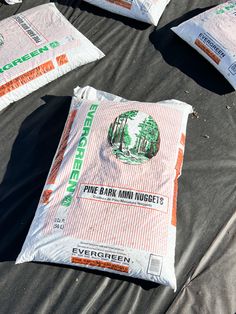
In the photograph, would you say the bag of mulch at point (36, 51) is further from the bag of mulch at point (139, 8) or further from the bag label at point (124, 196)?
the bag label at point (124, 196)

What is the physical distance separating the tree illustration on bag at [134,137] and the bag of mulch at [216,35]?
53 cm

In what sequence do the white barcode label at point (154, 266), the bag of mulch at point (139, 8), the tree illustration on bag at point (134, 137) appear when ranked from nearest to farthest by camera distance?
the white barcode label at point (154, 266) → the tree illustration on bag at point (134, 137) → the bag of mulch at point (139, 8)

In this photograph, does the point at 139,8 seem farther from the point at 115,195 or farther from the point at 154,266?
the point at 154,266

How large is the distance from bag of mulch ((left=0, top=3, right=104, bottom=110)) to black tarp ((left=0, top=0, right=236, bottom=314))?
0.06 metres

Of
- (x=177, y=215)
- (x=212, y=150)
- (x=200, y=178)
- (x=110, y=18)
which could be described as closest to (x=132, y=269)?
(x=177, y=215)

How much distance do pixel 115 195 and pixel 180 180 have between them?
334 millimetres

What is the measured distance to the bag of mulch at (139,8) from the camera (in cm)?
185

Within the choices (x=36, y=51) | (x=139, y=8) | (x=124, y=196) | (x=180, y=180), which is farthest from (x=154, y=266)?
(x=139, y=8)

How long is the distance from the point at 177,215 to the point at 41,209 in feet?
1.69

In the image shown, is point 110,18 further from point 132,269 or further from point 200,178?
point 132,269

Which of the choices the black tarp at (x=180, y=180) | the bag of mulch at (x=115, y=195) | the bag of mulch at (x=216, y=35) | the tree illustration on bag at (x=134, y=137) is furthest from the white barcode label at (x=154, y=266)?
the bag of mulch at (x=216, y=35)

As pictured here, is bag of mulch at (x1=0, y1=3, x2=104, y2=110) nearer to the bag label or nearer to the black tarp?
the black tarp

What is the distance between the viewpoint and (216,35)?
168cm

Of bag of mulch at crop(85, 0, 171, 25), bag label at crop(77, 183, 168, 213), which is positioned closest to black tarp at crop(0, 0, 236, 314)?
bag of mulch at crop(85, 0, 171, 25)
